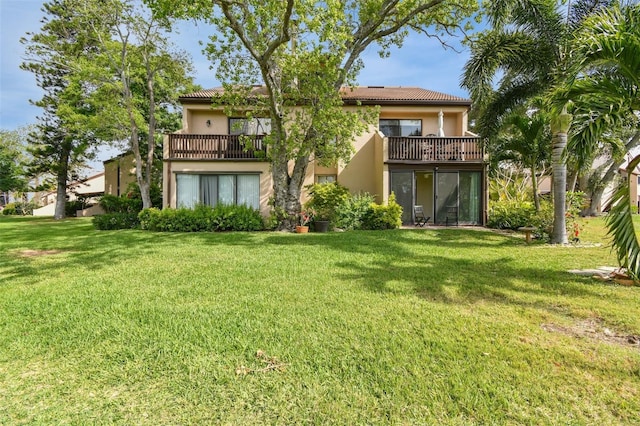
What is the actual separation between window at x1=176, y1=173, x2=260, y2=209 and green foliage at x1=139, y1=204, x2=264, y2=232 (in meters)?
1.87

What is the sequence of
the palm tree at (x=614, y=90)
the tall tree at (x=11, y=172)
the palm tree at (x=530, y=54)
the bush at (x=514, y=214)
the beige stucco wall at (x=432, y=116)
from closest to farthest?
1. the palm tree at (x=614, y=90)
2. the palm tree at (x=530, y=54)
3. the bush at (x=514, y=214)
4. the beige stucco wall at (x=432, y=116)
5. the tall tree at (x=11, y=172)

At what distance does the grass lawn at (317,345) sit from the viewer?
254 cm

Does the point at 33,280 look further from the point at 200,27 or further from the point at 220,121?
the point at 220,121

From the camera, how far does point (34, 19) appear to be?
1806cm

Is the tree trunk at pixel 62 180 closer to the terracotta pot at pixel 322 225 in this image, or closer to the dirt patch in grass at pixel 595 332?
the terracotta pot at pixel 322 225

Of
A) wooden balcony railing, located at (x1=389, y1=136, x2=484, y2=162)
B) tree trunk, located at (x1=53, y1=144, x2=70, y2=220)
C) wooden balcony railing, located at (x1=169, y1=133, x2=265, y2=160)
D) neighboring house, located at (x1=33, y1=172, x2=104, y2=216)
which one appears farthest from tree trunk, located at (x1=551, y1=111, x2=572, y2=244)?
neighboring house, located at (x1=33, y1=172, x2=104, y2=216)

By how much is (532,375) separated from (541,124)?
11.0 meters

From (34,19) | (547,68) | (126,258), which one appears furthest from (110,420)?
(34,19)

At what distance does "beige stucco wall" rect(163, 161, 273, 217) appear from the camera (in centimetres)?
1545

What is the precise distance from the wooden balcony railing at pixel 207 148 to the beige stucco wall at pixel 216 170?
289 mm

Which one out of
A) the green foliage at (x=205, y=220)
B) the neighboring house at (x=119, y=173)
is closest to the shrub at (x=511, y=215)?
the green foliage at (x=205, y=220)

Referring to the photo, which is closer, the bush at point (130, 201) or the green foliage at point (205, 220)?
the green foliage at point (205, 220)

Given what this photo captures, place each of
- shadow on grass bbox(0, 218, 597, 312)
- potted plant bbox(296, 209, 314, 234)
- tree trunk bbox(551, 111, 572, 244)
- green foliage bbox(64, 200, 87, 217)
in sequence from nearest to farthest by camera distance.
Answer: shadow on grass bbox(0, 218, 597, 312) < tree trunk bbox(551, 111, 572, 244) < potted plant bbox(296, 209, 314, 234) < green foliage bbox(64, 200, 87, 217)

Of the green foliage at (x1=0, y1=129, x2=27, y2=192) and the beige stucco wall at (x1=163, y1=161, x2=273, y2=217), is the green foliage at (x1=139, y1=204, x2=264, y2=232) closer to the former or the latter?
the beige stucco wall at (x1=163, y1=161, x2=273, y2=217)
